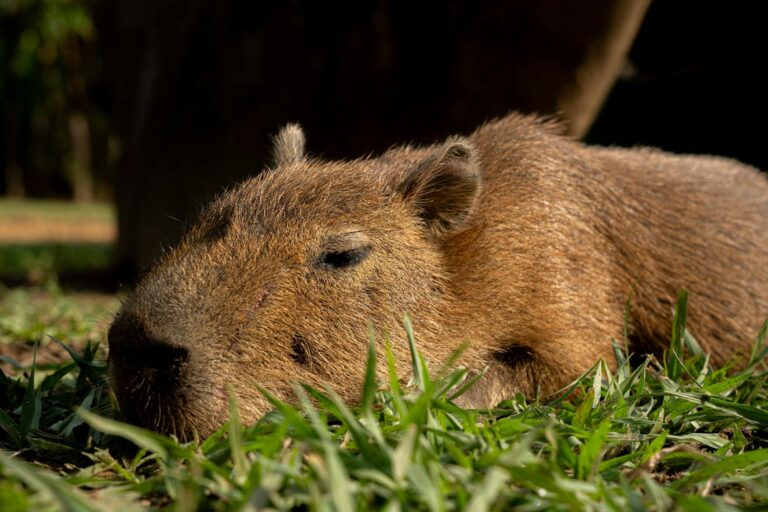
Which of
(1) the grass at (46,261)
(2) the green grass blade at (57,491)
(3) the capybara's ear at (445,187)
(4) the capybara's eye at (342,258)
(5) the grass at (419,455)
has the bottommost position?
(1) the grass at (46,261)

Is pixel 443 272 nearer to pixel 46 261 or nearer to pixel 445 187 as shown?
pixel 445 187

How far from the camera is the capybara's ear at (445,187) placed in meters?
3.04

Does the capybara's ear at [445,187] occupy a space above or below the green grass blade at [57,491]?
above

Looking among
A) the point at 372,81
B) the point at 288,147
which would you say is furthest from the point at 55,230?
the point at 288,147

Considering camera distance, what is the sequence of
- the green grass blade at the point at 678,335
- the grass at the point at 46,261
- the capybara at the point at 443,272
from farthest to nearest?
the grass at the point at 46,261 < the green grass blade at the point at 678,335 < the capybara at the point at 443,272

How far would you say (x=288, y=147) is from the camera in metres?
3.46

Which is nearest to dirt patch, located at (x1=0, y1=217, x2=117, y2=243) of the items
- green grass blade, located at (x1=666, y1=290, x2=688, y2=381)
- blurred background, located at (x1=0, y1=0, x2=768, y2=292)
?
blurred background, located at (x1=0, y1=0, x2=768, y2=292)

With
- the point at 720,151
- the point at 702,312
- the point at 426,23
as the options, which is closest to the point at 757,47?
the point at 720,151

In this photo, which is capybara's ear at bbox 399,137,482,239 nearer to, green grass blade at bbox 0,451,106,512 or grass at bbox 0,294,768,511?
grass at bbox 0,294,768,511

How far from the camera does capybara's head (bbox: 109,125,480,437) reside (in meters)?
2.31

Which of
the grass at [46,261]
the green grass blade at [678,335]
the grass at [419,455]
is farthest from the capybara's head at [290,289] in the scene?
the grass at [46,261]

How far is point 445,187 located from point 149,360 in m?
1.32

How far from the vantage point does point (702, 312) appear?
3.60 m

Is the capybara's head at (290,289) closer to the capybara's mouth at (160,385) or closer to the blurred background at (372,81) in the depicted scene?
the capybara's mouth at (160,385)
